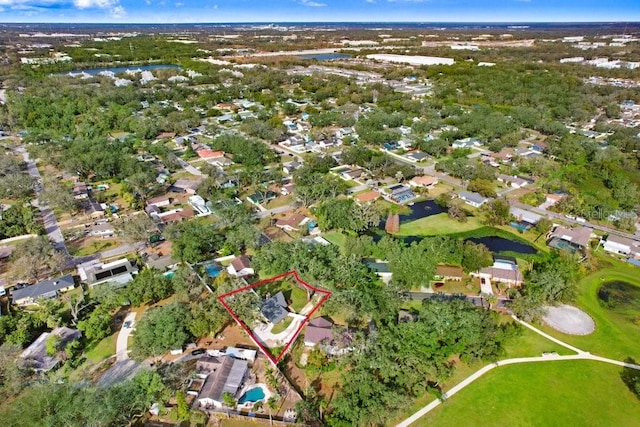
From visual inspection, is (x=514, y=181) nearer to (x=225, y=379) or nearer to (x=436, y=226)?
(x=436, y=226)

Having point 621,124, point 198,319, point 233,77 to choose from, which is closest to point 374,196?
point 198,319

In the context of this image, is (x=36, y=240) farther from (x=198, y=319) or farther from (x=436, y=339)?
(x=436, y=339)

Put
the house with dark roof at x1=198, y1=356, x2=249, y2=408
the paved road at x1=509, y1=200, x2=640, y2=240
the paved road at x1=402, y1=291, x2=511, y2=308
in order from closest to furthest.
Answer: the house with dark roof at x1=198, y1=356, x2=249, y2=408
the paved road at x1=402, y1=291, x2=511, y2=308
the paved road at x1=509, y1=200, x2=640, y2=240

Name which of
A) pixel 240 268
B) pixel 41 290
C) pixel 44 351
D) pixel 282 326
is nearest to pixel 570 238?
pixel 282 326

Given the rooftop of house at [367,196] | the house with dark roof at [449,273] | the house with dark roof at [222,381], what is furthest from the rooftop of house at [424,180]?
the house with dark roof at [222,381]

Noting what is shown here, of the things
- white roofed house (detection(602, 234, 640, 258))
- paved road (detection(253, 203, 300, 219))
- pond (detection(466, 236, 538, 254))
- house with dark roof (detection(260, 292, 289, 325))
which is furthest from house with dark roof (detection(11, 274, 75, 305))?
white roofed house (detection(602, 234, 640, 258))

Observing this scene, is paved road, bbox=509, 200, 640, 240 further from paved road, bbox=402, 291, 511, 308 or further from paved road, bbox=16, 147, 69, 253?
paved road, bbox=16, 147, 69, 253
